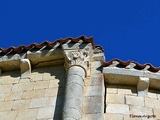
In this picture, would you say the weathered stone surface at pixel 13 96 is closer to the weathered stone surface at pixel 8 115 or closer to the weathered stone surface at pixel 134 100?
the weathered stone surface at pixel 8 115

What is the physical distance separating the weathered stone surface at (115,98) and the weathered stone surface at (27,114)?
1459mm

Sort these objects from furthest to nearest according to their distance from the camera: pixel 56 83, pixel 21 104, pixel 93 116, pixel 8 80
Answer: pixel 8 80 → pixel 56 83 → pixel 21 104 → pixel 93 116

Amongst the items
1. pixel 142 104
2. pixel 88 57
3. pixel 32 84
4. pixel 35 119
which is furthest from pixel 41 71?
pixel 142 104

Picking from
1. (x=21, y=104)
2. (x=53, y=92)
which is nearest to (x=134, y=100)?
(x=53, y=92)

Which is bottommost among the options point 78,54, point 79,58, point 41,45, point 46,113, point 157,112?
point 46,113

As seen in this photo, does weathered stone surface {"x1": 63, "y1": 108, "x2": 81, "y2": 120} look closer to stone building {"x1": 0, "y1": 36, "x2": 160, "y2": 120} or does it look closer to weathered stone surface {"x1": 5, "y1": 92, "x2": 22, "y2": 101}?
stone building {"x1": 0, "y1": 36, "x2": 160, "y2": 120}

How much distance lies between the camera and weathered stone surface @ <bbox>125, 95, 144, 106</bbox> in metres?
8.18

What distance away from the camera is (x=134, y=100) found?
325 inches

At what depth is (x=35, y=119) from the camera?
7.57 m

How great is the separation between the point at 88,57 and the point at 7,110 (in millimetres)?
1969

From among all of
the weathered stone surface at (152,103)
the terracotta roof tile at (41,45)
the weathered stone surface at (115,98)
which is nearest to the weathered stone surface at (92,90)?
the weathered stone surface at (115,98)

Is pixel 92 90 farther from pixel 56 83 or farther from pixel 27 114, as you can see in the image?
pixel 27 114

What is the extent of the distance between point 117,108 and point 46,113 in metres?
1.36

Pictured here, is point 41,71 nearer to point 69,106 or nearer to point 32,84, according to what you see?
point 32,84
